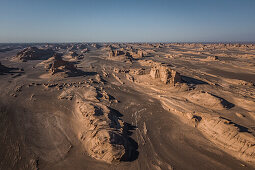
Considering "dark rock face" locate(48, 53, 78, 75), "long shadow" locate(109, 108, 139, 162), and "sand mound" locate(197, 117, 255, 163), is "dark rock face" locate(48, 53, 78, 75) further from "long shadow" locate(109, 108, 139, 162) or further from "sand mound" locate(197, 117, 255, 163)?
"sand mound" locate(197, 117, 255, 163)

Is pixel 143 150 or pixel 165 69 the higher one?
pixel 165 69

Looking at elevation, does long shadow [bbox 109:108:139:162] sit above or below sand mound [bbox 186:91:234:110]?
below

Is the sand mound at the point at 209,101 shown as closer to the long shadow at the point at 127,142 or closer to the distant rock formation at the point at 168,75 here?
the distant rock formation at the point at 168,75

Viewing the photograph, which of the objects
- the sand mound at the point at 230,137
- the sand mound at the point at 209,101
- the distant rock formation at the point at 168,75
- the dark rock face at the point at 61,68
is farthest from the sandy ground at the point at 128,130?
the dark rock face at the point at 61,68

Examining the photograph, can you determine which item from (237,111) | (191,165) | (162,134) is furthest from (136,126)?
(237,111)

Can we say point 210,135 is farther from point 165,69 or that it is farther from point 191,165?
point 165,69

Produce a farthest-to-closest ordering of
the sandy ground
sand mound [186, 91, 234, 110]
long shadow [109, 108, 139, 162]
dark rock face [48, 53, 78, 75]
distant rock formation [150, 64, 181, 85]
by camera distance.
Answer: dark rock face [48, 53, 78, 75]
distant rock formation [150, 64, 181, 85]
sand mound [186, 91, 234, 110]
long shadow [109, 108, 139, 162]
the sandy ground

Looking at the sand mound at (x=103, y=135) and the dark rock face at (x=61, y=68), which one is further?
the dark rock face at (x=61, y=68)

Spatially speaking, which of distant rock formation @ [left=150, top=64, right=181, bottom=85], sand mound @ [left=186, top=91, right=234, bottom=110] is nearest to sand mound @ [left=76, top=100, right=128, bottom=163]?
sand mound @ [left=186, top=91, right=234, bottom=110]
